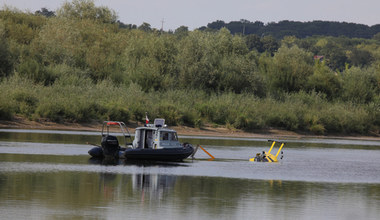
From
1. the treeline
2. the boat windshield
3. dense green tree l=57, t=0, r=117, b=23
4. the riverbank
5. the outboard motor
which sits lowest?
the riverbank

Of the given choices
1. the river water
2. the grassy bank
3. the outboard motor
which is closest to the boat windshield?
the river water

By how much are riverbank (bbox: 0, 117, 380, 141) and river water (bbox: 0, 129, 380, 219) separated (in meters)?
13.4

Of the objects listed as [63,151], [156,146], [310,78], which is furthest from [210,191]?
[310,78]

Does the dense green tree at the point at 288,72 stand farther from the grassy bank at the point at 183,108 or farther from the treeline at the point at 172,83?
the grassy bank at the point at 183,108

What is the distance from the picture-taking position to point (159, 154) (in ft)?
129

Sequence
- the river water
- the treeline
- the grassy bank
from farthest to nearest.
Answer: the treeline, the grassy bank, the river water

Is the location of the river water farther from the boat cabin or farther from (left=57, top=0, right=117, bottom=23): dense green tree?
(left=57, top=0, right=117, bottom=23): dense green tree

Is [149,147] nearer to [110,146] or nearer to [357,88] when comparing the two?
[110,146]

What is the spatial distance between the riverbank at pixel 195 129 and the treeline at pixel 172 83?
2.23ft

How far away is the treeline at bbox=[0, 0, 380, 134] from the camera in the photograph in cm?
6619

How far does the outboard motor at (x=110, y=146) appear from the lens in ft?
127

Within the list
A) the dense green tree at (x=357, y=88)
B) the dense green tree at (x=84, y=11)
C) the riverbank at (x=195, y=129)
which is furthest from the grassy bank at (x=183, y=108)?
the dense green tree at (x=84, y=11)

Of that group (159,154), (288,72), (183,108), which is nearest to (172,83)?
(183,108)

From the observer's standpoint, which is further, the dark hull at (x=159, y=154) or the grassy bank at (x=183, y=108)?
the grassy bank at (x=183, y=108)
